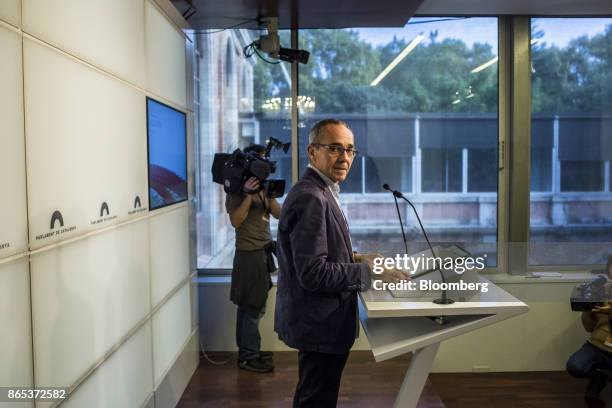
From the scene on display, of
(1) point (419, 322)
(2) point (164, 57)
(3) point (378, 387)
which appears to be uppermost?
(2) point (164, 57)

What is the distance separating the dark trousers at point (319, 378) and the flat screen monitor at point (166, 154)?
1.17 m

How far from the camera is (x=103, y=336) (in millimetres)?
1861

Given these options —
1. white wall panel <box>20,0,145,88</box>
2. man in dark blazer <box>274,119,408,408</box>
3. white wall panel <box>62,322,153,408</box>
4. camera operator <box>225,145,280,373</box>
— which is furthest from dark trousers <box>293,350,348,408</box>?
camera operator <box>225,145,280,373</box>

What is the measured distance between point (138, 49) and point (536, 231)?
3.02m

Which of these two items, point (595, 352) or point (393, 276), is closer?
point (393, 276)

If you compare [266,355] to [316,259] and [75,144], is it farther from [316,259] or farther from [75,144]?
[75,144]

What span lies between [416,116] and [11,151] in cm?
291

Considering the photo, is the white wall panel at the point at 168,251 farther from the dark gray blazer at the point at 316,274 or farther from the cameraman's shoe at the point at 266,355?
the dark gray blazer at the point at 316,274

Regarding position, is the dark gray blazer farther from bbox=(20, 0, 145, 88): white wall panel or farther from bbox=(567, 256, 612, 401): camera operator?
bbox=(567, 256, 612, 401): camera operator

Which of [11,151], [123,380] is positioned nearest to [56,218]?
[11,151]

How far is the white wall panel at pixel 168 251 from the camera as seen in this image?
2.50 metres

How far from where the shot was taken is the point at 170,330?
280 centimetres

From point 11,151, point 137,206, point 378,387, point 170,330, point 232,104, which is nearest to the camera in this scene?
point 11,151

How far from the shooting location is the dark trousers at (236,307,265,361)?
3248 mm
